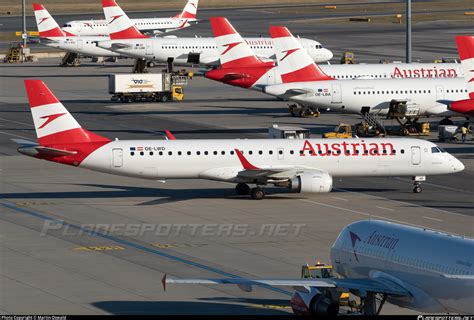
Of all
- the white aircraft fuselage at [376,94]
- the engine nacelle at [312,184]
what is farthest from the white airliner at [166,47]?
the engine nacelle at [312,184]

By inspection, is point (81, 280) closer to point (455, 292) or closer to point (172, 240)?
point (172, 240)

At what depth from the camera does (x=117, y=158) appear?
71062mm

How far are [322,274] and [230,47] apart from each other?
68.5 m

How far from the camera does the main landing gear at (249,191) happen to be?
73125 mm

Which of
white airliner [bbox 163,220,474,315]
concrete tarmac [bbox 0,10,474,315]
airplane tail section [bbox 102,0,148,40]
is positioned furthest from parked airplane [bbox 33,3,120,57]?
white airliner [bbox 163,220,474,315]

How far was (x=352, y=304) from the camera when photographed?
44562mm

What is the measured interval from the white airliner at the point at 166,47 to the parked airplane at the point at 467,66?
6116 centimetres

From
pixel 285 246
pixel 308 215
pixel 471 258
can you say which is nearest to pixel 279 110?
pixel 308 215

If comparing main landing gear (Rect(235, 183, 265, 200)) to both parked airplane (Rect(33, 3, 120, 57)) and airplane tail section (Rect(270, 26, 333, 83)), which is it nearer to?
airplane tail section (Rect(270, 26, 333, 83))

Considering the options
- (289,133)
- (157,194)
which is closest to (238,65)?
(289,133)

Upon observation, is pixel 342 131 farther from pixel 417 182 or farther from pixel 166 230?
pixel 166 230

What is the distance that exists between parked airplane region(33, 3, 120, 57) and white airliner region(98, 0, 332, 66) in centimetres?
984

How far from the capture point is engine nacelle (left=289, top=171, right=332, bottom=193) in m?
71.2

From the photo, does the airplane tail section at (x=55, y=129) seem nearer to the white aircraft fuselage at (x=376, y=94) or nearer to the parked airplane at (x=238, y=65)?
the white aircraft fuselage at (x=376, y=94)
